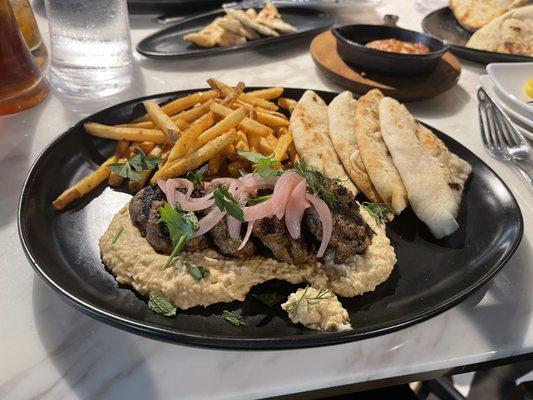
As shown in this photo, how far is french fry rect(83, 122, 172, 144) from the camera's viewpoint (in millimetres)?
2205

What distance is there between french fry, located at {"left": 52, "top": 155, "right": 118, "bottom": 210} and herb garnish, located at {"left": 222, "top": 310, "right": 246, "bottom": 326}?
0.81 metres

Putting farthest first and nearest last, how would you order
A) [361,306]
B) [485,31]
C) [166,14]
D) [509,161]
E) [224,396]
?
[166,14] → [485,31] → [509,161] → [361,306] → [224,396]

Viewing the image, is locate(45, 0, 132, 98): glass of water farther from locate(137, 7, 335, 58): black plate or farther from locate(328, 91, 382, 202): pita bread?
locate(328, 91, 382, 202): pita bread

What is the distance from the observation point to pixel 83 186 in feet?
6.49

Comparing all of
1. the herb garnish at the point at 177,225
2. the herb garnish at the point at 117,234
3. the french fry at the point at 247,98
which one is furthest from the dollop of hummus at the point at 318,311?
the french fry at the point at 247,98

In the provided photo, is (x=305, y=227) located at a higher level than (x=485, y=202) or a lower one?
higher

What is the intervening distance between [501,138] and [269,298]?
1751 mm

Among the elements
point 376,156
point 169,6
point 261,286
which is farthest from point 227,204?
point 169,6

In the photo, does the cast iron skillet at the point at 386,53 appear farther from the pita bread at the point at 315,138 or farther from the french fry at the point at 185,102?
the french fry at the point at 185,102

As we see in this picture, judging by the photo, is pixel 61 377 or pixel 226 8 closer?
pixel 61 377

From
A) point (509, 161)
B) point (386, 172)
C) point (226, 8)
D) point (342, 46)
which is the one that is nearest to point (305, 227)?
point (386, 172)

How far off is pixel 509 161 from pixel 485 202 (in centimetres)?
63

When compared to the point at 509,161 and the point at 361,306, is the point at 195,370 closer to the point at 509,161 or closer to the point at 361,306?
the point at 361,306

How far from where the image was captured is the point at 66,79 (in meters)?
2.99
